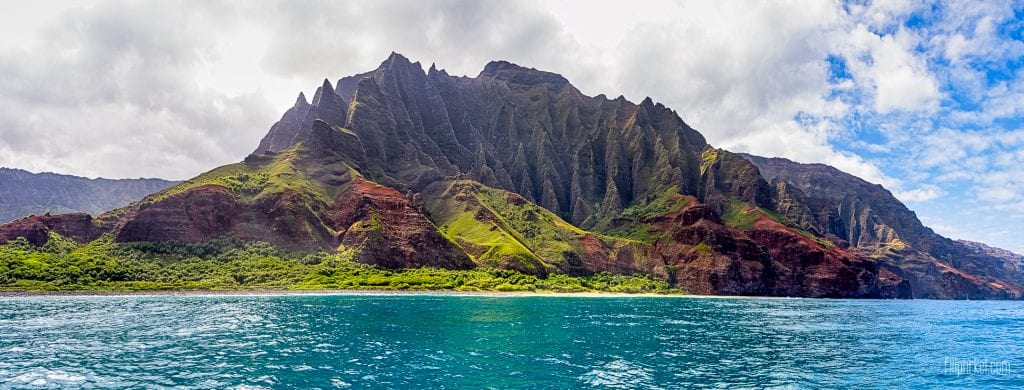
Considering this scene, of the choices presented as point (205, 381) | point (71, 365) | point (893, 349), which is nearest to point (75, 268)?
point (71, 365)

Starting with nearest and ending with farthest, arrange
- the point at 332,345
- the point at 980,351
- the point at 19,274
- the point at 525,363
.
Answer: the point at 525,363 → the point at 332,345 → the point at 980,351 → the point at 19,274

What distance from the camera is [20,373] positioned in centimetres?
4288

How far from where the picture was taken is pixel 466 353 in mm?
55844

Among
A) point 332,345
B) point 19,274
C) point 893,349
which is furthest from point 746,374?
point 19,274

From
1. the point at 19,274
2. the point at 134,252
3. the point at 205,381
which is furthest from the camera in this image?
the point at 134,252

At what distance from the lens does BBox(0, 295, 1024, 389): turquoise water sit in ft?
142

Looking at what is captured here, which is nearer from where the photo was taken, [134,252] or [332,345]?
Answer: [332,345]

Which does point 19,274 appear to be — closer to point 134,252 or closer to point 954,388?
point 134,252

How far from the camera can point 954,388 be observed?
4422 cm

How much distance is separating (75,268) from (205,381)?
562ft

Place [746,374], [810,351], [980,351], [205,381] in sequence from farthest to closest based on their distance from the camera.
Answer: [980,351], [810,351], [746,374], [205,381]

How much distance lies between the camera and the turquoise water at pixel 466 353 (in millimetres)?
43250

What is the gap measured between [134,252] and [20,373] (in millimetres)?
185239

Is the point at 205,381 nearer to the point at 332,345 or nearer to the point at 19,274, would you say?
the point at 332,345
